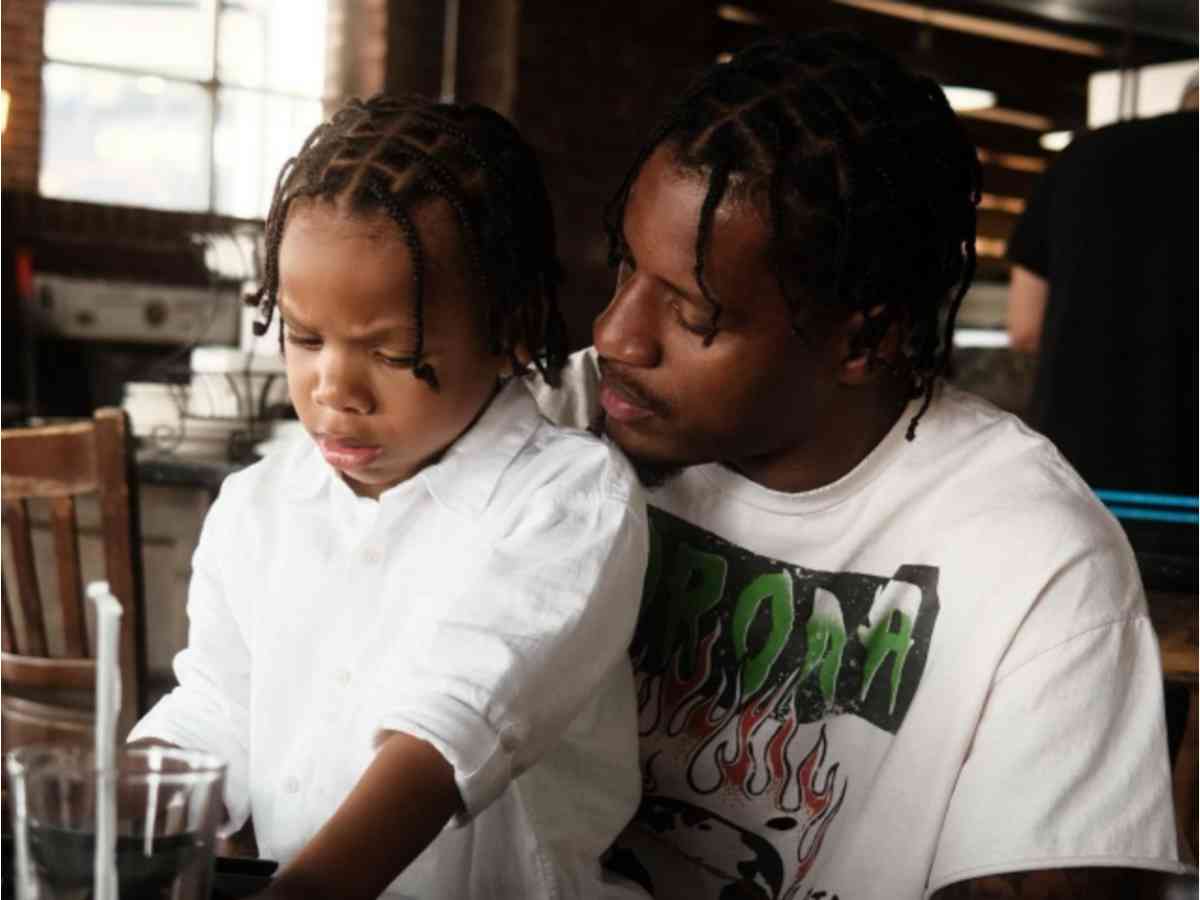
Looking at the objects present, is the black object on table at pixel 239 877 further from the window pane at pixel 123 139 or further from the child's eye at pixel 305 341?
the window pane at pixel 123 139

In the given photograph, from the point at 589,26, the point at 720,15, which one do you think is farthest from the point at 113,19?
the point at 720,15

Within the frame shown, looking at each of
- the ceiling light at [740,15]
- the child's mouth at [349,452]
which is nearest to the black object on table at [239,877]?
the child's mouth at [349,452]

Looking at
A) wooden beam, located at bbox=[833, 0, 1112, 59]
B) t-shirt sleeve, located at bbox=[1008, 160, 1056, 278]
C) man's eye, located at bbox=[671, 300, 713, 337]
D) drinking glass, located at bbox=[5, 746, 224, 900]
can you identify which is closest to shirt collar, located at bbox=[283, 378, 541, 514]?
man's eye, located at bbox=[671, 300, 713, 337]

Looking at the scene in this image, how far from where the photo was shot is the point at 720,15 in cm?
675

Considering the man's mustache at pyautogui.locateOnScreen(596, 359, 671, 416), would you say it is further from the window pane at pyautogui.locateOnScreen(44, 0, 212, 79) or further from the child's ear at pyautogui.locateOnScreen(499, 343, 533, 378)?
the window pane at pyautogui.locateOnScreen(44, 0, 212, 79)

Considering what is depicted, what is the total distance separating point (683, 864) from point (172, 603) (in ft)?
6.20

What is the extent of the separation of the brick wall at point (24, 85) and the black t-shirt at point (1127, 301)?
4122 millimetres

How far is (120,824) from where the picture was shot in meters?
0.58

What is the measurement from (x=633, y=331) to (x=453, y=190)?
0.14 meters

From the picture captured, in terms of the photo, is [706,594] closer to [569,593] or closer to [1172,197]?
[569,593]

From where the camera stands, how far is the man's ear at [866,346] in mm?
1115

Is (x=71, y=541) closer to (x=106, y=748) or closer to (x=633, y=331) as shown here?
(x=633, y=331)

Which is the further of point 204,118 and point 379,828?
point 204,118

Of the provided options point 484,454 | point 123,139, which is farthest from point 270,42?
point 484,454
